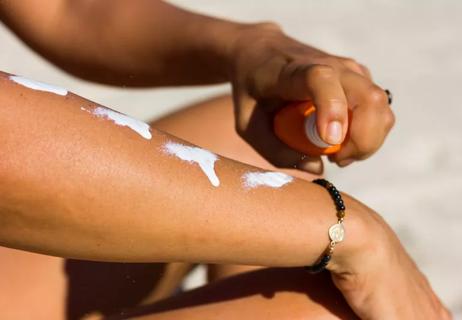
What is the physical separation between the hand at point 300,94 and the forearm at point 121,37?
87mm

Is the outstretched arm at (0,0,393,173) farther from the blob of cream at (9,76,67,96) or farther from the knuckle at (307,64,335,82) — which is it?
the blob of cream at (9,76,67,96)

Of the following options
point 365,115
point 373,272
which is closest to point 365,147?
point 365,115

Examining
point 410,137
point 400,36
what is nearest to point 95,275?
point 410,137

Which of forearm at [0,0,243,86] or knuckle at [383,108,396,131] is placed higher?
forearm at [0,0,243,86]

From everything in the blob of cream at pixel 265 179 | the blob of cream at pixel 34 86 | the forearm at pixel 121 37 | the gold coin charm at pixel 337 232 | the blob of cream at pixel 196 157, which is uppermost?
the forearm at pixel 121 37

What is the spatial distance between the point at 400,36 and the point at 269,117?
3.95ft

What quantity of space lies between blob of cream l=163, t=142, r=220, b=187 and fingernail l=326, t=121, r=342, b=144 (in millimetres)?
145

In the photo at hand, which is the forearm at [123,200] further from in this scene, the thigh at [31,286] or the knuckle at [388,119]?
the thigh at [31,286]

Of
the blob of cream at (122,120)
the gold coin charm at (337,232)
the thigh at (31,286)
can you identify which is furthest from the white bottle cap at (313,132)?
the thigh at (31,286)

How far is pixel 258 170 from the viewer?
0.80m

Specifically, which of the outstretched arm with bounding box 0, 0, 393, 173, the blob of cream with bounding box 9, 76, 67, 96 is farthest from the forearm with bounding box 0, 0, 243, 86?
the blob of cream with bounding box 9, 76, 67, 96

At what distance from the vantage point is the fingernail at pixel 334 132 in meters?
0.83

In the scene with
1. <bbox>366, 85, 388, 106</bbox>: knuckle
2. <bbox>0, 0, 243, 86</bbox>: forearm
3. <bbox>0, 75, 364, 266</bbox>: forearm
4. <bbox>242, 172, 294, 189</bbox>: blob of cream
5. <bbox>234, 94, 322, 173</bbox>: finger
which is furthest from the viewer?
<bbox>0, 0, 243, 86</bbox>: forearm

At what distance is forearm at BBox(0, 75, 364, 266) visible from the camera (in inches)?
25.3
